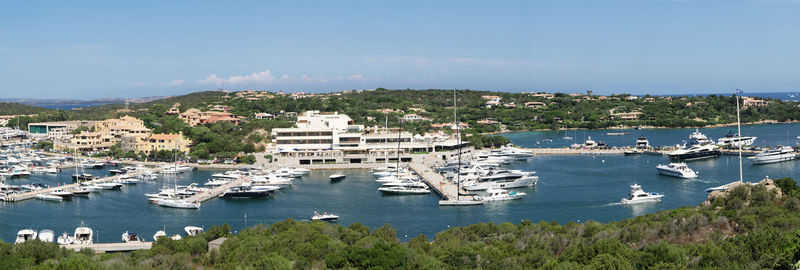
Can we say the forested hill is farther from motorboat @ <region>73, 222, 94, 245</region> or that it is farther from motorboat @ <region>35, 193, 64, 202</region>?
motorboat @ <region>73, 222, 94, 245</region>

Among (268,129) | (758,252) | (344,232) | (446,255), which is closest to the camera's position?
(758,252)

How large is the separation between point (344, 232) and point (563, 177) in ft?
70.3

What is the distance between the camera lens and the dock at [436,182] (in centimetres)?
3091

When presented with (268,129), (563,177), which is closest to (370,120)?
(268,129)

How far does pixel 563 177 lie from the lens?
36.8m

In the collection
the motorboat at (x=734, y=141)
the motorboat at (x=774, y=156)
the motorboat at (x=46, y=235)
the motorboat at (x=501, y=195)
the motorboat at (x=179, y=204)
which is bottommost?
the motorboat at (x=46, y=235)

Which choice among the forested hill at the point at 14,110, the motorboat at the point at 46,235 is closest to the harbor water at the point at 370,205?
the motorboat at the point at 46,235

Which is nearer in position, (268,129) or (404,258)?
(404,258)

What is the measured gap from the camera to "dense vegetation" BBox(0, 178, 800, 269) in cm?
1329

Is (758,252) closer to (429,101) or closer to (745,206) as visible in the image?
(745,206)

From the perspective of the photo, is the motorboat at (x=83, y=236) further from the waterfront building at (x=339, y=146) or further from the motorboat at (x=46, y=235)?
the waterfront building at (x=339, y=146)

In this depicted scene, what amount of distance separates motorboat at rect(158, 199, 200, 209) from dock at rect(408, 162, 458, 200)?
11.0 meters

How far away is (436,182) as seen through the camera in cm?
3469

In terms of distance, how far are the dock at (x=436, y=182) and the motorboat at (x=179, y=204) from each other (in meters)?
11.0
